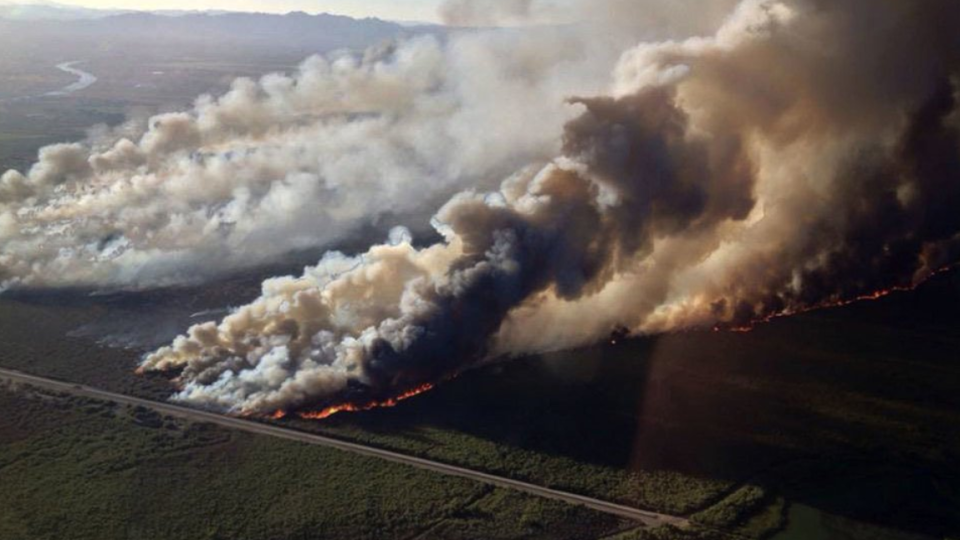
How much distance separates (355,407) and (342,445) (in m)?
5.88

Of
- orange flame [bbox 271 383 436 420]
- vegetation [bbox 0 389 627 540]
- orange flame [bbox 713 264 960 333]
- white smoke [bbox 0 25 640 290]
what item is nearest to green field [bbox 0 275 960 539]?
orange flame [bbox 271 383 436 420]

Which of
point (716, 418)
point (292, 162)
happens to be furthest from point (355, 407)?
point (292, 162)

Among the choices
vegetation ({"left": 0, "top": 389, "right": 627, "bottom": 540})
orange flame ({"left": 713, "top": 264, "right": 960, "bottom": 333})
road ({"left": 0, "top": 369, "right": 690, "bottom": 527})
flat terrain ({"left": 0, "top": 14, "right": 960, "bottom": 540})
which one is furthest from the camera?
orange flame ({"left": 713, "top": 264, "right": 960, "bottom": 333})

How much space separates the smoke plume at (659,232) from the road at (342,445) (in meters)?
2.00

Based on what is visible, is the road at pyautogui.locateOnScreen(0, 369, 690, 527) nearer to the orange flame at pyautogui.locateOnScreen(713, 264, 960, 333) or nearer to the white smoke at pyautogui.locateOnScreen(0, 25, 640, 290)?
the white smoke at pyautogui.locateOnScreen(0, 25, 640, 290)

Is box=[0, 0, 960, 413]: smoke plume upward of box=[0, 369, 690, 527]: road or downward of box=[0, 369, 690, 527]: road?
upward

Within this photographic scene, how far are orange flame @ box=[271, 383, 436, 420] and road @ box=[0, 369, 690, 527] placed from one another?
224cm

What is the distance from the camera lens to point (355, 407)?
75000mm

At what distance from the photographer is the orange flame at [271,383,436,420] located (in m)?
73.8

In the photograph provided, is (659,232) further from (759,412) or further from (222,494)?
(222,494)

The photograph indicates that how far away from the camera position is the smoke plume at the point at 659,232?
260ft

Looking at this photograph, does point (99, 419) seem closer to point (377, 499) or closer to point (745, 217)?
point (377, 499)

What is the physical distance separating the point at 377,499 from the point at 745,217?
189 feet

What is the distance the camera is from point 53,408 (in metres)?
75.7
